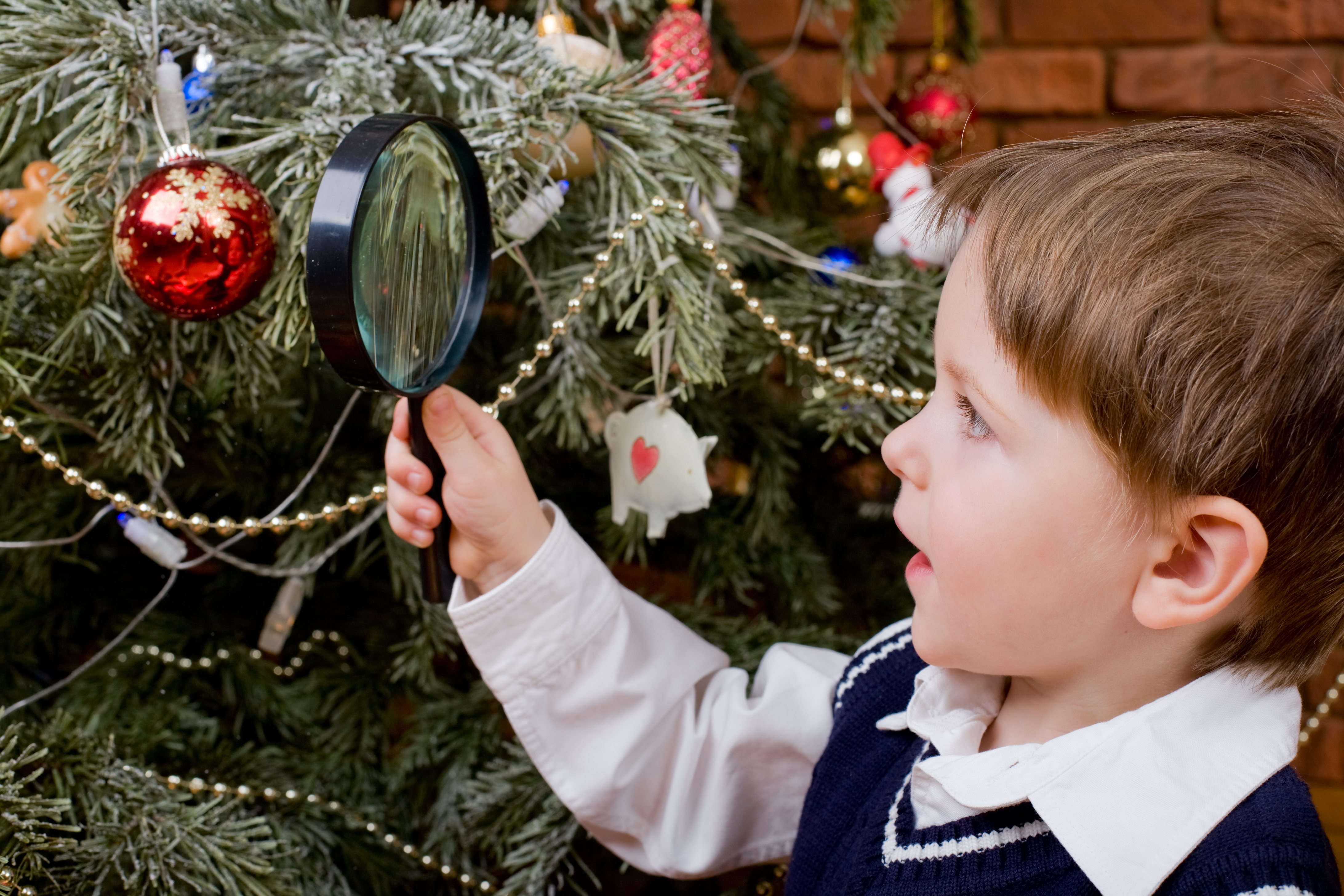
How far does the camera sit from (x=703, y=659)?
67cm

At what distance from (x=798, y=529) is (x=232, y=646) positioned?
0.42 metres

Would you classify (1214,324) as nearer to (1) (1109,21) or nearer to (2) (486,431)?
(2) (486,431)

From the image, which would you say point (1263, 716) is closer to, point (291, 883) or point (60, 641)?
point (291, 883)

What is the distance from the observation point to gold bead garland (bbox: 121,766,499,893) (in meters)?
0.58

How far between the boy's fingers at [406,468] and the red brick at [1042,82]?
88cm

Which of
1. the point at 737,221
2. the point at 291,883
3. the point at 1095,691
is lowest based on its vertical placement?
the point at 291,883

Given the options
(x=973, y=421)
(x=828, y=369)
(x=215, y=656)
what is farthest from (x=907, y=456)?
(x=215, y=656)

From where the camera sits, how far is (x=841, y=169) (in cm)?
83

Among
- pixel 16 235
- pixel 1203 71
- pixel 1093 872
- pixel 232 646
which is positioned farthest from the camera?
pixel 1203 71

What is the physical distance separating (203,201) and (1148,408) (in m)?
0.42

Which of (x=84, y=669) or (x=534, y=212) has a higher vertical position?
(x=534, y=212)

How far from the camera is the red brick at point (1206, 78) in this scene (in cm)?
113

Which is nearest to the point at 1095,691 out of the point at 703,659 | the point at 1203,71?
the point at 703,659

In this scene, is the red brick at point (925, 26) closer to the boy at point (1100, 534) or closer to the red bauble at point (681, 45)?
the red bauble at point (681, 45)
